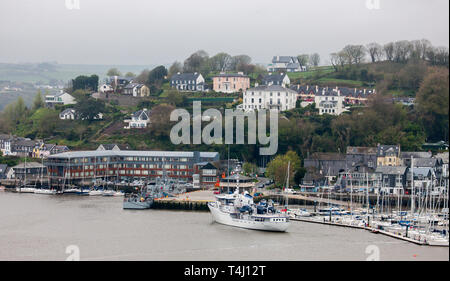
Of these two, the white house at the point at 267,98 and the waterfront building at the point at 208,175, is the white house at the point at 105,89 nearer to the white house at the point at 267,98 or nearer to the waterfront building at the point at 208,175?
the white house at the point at 267,98

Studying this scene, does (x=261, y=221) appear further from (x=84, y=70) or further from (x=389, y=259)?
(x=84, y=70)

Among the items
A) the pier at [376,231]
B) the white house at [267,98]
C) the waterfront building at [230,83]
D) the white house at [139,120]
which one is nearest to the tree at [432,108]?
the white house at [267,98]

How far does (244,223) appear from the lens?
24.7 meters

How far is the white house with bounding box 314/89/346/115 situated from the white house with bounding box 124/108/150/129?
9.45m

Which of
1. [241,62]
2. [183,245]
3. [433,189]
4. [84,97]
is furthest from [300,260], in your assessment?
[241,62]

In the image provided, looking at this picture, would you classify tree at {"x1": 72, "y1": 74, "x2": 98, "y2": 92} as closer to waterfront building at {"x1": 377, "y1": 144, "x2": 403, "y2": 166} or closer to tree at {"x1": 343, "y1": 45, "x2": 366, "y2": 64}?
tree at {"x1": 343, "y1": 45, "x2": 366, "y2": 64}

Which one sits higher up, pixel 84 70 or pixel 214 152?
pixel 84 70

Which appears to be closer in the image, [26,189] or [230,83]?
[26,189]

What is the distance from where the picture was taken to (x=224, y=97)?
1784 inches

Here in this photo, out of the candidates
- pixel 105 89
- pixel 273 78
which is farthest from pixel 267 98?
pixel 105 89

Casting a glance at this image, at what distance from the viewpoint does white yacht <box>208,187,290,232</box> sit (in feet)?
77.8

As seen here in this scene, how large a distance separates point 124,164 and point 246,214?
13078 millimetres

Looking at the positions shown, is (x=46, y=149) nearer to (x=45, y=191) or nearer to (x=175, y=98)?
(x=45, y=191)

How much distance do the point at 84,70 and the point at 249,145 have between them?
79.1 meters
